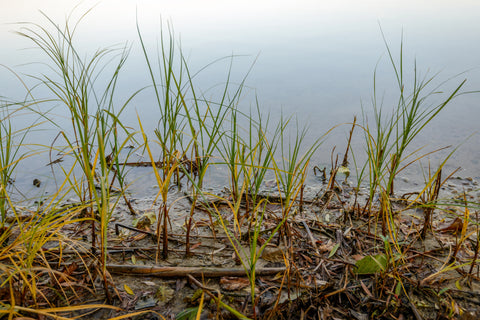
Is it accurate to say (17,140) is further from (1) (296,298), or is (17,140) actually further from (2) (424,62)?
(2) (424,62)

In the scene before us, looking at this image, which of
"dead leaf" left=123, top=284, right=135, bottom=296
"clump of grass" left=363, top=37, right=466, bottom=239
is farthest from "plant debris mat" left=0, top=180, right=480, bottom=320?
"clump of grass" left=363, top=37, right=466, bottom=239

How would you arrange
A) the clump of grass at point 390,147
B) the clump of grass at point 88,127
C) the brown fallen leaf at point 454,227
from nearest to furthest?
the clump of grass at point 88,127
the clump of grass at point 390,147
the brown fallen leaf at point 454,227

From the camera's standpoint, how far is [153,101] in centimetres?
409

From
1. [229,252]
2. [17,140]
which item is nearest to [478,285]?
[229,252]

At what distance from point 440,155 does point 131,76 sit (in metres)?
3.75

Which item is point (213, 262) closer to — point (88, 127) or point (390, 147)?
point (88, 127)

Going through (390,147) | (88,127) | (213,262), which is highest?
(88,127)

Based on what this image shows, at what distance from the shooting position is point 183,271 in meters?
1.39

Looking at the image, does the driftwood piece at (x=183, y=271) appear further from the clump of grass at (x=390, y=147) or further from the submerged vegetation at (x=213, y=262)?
the clump of grass at (x=390, y=147)

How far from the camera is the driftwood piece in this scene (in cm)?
138

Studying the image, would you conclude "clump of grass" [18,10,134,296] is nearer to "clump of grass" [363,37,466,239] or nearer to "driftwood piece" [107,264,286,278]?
"driftwood piece" [107,264,286,278]

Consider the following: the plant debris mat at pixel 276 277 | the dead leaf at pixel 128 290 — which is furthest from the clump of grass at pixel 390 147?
the dead leaf at pixel 128 290

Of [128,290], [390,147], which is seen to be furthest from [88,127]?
[390,147]

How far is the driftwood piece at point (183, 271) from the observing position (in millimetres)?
1384
